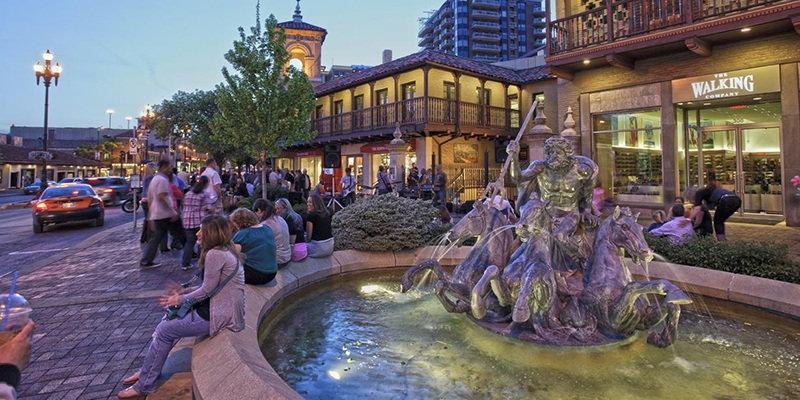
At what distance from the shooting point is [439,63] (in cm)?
2084

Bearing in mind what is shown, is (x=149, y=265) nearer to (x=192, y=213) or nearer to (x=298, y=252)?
(x=192, y=213)

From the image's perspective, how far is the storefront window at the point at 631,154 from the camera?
13430mm

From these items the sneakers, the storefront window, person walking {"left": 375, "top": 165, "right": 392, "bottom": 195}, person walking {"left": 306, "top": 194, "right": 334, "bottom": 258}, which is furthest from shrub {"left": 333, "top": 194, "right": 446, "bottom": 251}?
the storefront window

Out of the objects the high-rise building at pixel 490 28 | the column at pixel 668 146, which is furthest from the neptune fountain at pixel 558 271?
the high-rise building at pixel 490 28

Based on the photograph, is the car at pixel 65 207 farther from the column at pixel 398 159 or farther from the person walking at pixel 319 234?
the person walking at pixel 319 234

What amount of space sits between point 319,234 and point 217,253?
3.30m

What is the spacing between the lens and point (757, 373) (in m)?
3.21

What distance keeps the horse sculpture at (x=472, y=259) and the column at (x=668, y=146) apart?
10.9 meters

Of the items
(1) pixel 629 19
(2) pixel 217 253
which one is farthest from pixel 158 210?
(1) pixel 629 19

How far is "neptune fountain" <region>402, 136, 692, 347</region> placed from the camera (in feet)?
12.0

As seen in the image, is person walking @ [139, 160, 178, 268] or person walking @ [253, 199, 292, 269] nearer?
person walking @ [253, 199, 292, 269]

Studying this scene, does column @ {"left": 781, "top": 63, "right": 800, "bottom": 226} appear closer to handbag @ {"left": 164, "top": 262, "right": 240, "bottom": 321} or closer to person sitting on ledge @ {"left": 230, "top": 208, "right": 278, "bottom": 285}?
person sitting on ledge @ {"left": 230, "top": 208, "right": 278, "bottom": 285}

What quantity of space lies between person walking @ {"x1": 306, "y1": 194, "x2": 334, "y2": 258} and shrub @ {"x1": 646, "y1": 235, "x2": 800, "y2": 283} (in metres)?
5.07

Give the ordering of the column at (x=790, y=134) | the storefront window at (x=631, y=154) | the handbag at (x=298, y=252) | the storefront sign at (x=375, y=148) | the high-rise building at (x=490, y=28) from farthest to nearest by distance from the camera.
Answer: the high-rise building at (x=490, y=28) < the storefront sign at (x=375, y=148) < the storefront window at (x=631, y=154) < the column at (x=790, y=134) < the handbag at (x=298, y=252)
